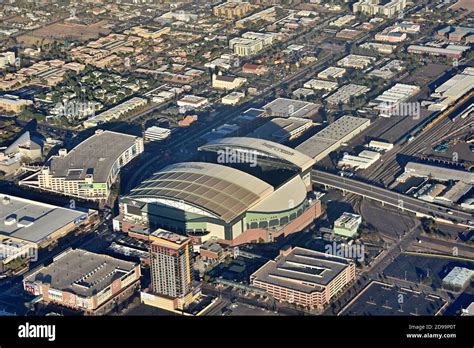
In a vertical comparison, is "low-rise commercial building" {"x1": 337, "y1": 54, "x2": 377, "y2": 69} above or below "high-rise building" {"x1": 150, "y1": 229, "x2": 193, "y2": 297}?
below

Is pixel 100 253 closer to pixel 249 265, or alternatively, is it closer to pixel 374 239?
pixel 249 265

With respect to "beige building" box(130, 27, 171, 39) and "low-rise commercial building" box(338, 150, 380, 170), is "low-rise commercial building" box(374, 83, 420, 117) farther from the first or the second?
"beige building" box(130, 27, 171, 39)

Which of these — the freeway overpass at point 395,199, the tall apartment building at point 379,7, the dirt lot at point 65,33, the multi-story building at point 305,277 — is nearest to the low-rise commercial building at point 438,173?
the freeway overpass at point 395,199

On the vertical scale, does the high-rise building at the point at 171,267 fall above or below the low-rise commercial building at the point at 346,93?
above

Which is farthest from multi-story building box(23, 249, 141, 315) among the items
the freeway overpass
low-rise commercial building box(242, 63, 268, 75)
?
low-rise commercial building box(242, 63, 268, 75)

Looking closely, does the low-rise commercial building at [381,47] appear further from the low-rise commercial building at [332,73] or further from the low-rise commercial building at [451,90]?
the low-rise commercial building at [451,90]

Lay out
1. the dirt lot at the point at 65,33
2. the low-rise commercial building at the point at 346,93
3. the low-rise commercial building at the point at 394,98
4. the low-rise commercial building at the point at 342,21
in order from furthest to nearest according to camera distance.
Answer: the low-rise commercial building at the point at 342,21, the dirt lot at the point at 65,33, the low-rise commercial building at the point at 346,93, the low-rise commercial building at the point at 394,98
